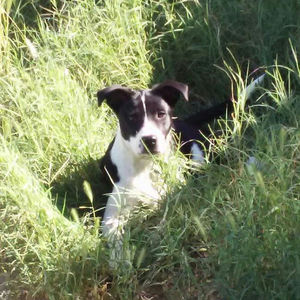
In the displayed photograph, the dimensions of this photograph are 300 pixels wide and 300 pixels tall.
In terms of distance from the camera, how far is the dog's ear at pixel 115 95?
16.6 ft

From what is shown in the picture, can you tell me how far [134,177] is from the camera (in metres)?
5.05

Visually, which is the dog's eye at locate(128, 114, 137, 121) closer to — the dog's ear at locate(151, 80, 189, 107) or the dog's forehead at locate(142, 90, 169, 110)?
the dog's forehead at locate(142, 90, 169, 110)

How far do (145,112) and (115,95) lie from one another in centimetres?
22

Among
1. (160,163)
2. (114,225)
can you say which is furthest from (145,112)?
(114,225)

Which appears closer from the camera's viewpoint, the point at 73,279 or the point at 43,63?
the point at 73,279

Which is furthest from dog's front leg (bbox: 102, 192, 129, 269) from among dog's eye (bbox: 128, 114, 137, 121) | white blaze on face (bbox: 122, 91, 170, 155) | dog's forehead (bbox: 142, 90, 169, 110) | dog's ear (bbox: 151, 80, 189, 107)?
dog's ear (bbox: 151, 80, 189, 107)

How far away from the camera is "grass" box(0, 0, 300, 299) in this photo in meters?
4.12

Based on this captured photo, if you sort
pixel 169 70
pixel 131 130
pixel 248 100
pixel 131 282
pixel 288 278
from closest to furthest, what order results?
pixel 288 278 → pixel 131 282 → pixel 131 130 → pixel 248 100 → pixel 169 70

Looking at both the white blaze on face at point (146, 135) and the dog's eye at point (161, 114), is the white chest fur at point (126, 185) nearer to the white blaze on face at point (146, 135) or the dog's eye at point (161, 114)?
the white blaze on face at point (146, 135)

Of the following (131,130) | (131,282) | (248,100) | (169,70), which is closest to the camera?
(131,282)

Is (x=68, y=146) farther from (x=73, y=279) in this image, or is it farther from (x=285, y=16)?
(x=285, y=16)

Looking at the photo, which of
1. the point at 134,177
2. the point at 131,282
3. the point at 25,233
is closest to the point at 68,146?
the point at 134,177

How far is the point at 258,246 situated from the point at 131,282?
0.65 m

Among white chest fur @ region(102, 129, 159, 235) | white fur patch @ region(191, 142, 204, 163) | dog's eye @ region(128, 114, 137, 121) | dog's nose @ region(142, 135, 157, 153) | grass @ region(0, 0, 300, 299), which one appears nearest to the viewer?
grass @ region(0, 0, 300, 299)
